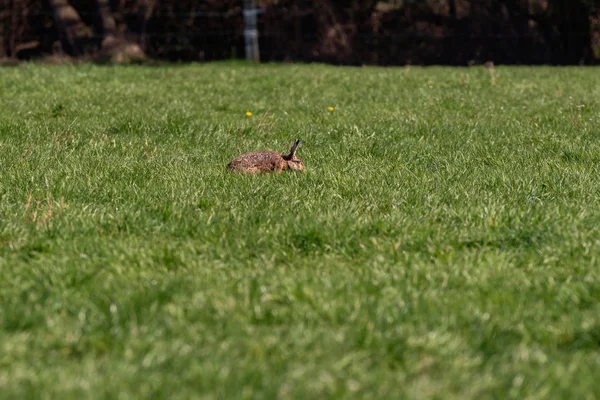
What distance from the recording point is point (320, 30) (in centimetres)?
2128

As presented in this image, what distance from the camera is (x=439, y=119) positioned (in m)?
9.50

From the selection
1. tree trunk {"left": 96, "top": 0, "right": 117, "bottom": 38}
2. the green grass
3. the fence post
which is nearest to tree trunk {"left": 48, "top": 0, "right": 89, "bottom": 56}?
tree trunk {"left": 96, "top": 0, "right": 117, "bottom": 38}

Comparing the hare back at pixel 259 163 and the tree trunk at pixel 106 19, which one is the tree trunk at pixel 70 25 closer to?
the tree trunk at pixel 106 19

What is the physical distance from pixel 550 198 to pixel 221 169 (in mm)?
2434

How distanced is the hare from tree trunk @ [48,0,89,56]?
15564 mm

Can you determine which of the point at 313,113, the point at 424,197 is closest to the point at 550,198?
the point at 424,197

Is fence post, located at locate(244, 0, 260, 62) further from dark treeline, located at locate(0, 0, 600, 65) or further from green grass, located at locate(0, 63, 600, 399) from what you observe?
green grass, located at locate(0, 63, 600, 399)

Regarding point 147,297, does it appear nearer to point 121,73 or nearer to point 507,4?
point 121,73

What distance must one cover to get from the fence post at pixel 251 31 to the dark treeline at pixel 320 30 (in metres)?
0.71

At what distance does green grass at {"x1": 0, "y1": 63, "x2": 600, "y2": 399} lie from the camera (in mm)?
3189

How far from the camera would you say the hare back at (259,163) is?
644 cm

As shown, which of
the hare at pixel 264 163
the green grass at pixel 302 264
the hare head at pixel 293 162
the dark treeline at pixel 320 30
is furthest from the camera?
the dark treeline at pixel 320 30

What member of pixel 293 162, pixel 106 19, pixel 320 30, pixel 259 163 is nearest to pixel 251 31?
pixel 320 30

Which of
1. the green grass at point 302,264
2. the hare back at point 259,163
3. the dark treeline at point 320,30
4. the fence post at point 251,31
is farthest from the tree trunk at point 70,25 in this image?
the hare back at point 259,163
